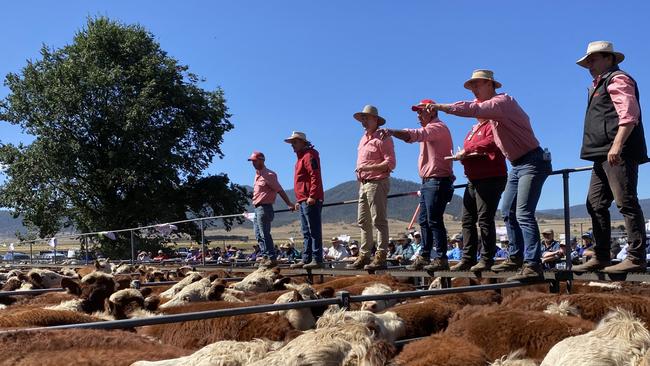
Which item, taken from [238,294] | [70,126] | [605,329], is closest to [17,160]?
[70,126]

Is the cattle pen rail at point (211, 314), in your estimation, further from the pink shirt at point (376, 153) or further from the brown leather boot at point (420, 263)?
the pink shirt at point (376, 153)

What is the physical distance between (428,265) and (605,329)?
187 inches

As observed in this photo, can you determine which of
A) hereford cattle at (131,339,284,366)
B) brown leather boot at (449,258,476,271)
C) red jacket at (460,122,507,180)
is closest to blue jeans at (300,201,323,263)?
brown leather boot at (449,258,476,271)

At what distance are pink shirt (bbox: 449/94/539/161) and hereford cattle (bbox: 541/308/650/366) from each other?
11.1 ft

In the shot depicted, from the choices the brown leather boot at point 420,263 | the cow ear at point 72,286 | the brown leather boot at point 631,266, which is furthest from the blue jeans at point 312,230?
the brown leather boot at point 631,266

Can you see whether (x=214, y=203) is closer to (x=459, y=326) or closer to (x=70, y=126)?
(x=70, y=126)

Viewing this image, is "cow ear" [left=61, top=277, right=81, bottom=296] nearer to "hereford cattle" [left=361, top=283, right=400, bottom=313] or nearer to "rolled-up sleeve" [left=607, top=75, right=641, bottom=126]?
"hereford cattle" [left=361, top=283, right=400, bottom=313]

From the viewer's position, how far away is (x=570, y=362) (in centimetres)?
327

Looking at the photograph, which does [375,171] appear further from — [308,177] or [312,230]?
[312,230]

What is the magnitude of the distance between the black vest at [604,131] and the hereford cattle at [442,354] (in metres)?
2.88

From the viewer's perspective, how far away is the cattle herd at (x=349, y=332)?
3.23 meters

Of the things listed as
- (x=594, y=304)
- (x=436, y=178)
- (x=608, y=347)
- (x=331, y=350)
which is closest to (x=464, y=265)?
(x=436, y=178)

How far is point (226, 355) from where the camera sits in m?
3.10

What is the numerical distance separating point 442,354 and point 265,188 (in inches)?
324
